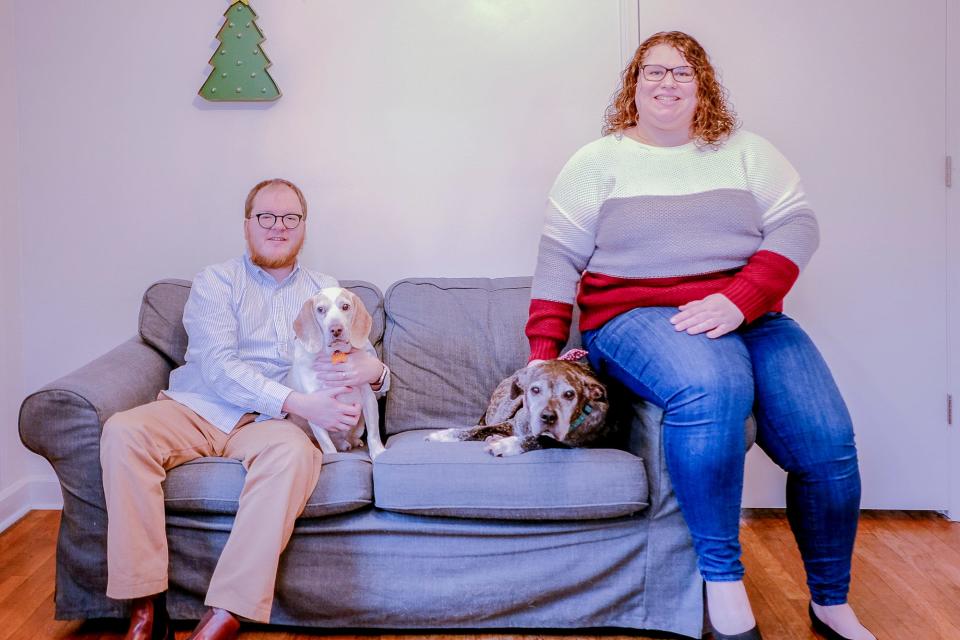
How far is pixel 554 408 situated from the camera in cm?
203

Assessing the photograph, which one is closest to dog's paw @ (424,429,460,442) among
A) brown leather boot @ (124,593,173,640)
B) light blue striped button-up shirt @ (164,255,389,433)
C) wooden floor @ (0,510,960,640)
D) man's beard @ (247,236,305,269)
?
light blue striped button-up shirt @ (164,255,389,433)

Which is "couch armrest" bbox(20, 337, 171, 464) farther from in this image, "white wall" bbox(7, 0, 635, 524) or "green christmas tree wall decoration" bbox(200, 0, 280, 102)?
"green christmas tree wall decoration" bbox(200, 0, 280, 102)

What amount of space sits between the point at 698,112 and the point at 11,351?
8.32ft

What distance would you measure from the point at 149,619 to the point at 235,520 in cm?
30

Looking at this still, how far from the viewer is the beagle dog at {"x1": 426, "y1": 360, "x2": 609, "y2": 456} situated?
2.04m

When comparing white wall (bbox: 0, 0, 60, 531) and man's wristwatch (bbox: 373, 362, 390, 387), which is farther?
white wall (bbox: 0, 0, 60, 531)

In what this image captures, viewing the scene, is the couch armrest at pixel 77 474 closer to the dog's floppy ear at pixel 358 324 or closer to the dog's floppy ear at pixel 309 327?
the dog's floppy ear at pixel 309 327

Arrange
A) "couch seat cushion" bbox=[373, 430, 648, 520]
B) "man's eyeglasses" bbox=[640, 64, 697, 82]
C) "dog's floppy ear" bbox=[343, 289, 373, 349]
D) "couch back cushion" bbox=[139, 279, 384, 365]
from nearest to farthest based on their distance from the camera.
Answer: "couch seat cushion" bbox=[373, 430, 648, 520] → "man's eyeglasses" bbox=[640, 64, 697, 82] → "dog's floppy ear" bbox=[343, 289, 373, 349] → "couch back cushion" bbox=[139, 279, 384, 365]

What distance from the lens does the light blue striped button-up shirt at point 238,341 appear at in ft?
7.38

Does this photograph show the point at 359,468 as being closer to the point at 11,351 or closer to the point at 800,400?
the point at 800,400

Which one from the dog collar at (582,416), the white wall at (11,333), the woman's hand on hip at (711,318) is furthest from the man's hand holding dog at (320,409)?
the white wall at (11,333)

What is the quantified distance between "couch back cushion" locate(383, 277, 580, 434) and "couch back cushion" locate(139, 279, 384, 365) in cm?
7

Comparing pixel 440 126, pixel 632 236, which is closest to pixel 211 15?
pixel 440 126

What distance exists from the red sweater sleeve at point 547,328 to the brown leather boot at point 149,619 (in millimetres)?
1093
